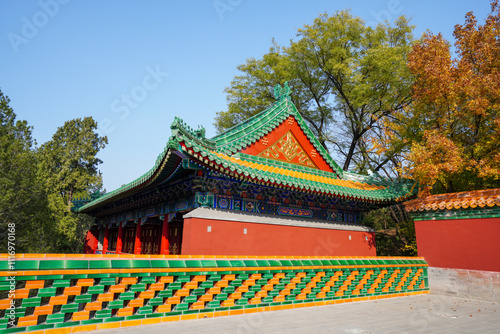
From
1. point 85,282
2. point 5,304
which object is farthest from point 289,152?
point 5,304

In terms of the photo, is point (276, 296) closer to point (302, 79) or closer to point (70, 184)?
point (302, 79)

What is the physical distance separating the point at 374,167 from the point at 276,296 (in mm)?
16990

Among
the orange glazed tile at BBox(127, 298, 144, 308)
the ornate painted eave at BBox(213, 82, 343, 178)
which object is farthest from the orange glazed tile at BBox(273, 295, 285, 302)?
the ornate painted eave at BBox(213, 82, 343, 178)

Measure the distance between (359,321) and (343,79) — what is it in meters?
18.7

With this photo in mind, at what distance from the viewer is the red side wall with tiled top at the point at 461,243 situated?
8930 millimetres

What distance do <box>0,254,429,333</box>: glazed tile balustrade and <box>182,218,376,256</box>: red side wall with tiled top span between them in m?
2.60

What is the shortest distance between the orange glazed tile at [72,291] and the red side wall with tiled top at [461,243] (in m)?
9.75

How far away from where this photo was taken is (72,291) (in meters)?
4.49

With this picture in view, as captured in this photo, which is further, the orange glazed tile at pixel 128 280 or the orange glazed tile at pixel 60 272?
the orange glazed tile at pixel 128 280

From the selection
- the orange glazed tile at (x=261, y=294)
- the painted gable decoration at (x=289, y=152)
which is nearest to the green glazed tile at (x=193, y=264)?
the orange glazed tile at (x=261, y=294)

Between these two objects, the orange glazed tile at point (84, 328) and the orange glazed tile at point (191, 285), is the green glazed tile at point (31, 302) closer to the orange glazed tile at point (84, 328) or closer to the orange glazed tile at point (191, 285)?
the orange glazed tile at point (84, 328)

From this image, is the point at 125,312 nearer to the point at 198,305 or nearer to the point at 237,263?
the point at 198,305

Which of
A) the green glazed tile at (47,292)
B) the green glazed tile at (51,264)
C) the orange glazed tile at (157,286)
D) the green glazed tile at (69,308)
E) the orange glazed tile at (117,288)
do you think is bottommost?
the green glazed tile at (69,308)

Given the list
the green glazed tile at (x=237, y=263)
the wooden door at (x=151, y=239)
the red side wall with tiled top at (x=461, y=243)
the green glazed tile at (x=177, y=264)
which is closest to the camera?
the green glazed tile at (x=177, y=264)
